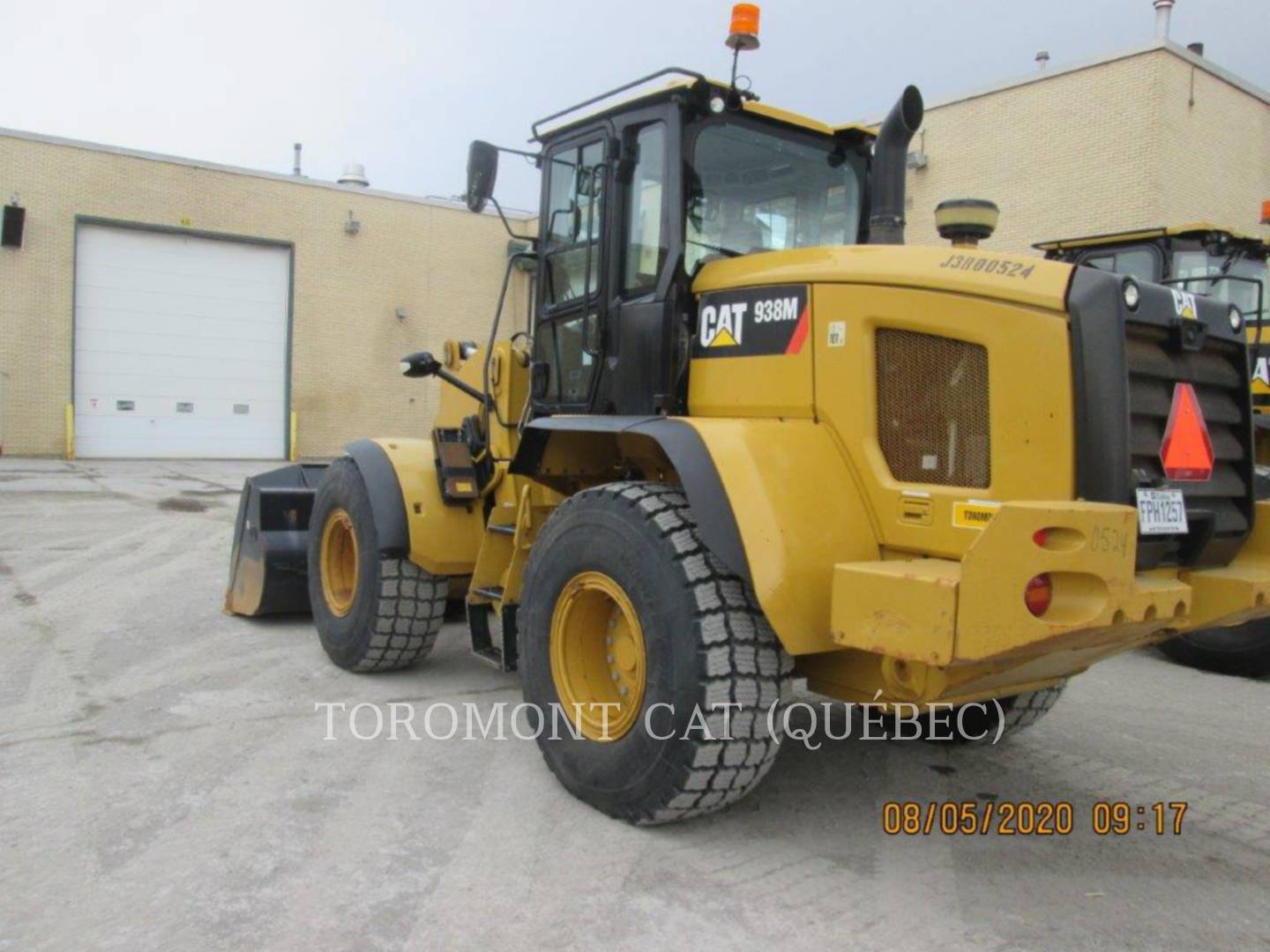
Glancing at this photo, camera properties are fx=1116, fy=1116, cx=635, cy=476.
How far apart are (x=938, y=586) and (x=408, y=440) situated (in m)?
3.98

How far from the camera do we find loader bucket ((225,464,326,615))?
7035 mm

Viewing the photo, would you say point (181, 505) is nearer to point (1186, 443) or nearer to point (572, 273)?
point (572, 273)

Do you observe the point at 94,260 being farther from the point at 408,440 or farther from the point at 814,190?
the point at 814,190

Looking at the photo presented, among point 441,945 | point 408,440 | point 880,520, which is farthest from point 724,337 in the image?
point 408,440

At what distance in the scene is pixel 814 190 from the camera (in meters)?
4.90

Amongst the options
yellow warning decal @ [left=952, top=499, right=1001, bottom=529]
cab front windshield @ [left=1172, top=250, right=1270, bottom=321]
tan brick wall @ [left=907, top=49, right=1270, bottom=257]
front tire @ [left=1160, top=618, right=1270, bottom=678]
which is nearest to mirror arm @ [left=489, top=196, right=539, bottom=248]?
yellow warning decal @ [left=952, top=499, right=1001, bottom=529]

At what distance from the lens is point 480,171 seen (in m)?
4.86

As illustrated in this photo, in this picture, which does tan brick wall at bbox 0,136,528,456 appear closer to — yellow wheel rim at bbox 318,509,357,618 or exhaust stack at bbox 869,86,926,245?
yellow wheel rim at bbox 318,509,357,618

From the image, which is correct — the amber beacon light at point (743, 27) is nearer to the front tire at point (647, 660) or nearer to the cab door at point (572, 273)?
the cab door at point (572, 273)

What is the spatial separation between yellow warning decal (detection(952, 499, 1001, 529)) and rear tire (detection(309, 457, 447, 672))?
3.16 m

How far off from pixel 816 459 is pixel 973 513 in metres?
0.56

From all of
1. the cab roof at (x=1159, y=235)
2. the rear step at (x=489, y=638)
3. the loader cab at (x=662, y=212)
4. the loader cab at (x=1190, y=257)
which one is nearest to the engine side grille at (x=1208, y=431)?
the loader cab at (x=662, y=212)

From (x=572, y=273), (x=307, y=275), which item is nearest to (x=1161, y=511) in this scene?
(x=572, y=273)

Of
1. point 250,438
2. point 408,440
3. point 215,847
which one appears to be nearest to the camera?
point 215,847
